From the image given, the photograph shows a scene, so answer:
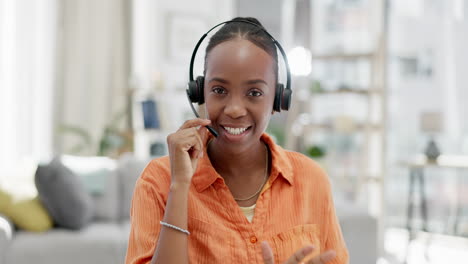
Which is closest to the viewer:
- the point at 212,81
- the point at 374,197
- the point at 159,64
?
the point at 212,81

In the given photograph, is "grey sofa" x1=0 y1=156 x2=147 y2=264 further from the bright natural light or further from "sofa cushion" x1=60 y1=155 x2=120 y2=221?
the bright natural light

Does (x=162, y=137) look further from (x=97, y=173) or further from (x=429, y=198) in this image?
(x=429, y=198)

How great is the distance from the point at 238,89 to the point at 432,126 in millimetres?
3418

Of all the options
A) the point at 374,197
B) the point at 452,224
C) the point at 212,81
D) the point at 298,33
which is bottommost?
the point at 452,224

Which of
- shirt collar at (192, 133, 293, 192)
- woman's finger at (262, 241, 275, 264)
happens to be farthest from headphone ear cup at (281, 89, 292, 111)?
woman's finger at (262, 241, 275, 264)

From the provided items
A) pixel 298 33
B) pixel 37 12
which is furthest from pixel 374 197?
pixel 37 12

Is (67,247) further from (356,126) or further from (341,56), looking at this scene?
(341,56)

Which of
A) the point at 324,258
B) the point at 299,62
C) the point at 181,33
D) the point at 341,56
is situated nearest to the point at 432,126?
the point at 341,56

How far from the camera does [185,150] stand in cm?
92

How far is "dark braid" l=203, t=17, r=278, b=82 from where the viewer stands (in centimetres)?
96

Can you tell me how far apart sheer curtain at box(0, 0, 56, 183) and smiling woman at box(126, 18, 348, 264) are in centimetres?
285

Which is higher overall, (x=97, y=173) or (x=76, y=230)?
→ (x=97, y=173)

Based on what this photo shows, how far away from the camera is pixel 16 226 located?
8.72ft

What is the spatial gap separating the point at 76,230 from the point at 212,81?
80.3 inches
